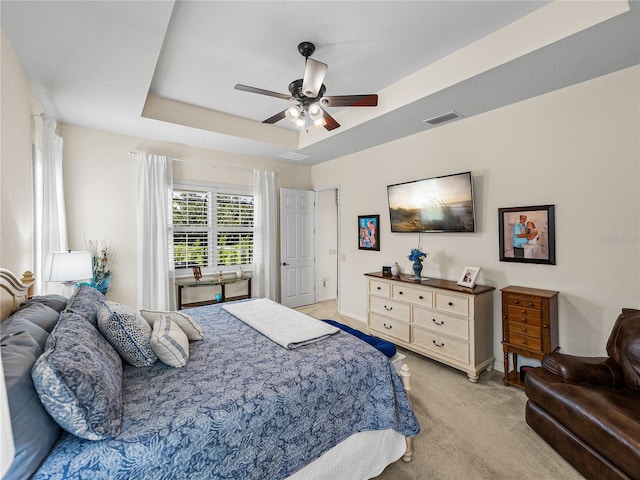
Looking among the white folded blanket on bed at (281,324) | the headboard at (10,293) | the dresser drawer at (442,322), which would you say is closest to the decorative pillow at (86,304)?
the headboard at (10,293)

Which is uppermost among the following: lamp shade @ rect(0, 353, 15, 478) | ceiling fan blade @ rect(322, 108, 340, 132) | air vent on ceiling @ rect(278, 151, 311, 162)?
air vent on ceiling @ rect(278, 151, 311, 162)

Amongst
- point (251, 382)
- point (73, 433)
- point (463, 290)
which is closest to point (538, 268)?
point (463, 290)

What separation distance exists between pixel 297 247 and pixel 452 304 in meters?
3.14

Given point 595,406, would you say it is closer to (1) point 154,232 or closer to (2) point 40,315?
(2) point 40,315

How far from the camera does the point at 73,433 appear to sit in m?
1.06

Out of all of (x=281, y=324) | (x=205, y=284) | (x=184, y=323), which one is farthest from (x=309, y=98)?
(x=205, y=284)

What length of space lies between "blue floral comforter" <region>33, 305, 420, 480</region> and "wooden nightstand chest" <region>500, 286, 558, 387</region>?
1.48m

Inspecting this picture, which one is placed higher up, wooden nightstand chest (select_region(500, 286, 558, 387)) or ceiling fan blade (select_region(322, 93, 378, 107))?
ceiling fan blade (select_region(322, 93, 378, 107))

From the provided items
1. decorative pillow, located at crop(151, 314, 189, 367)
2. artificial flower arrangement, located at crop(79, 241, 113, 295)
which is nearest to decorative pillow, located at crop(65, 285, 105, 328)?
decorative pillow, located at crop(151, 314, 189, 367)

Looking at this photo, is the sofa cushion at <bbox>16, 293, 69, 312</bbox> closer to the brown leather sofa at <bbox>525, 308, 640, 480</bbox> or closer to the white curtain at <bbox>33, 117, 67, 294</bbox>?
the white curtain at <bbox>33, 117, 67, 294</bbox>

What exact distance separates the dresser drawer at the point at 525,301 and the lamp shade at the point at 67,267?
3.94 meters

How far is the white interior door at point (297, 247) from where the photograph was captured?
5.30 m

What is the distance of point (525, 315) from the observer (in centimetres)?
258

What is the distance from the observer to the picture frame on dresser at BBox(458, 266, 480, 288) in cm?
307
